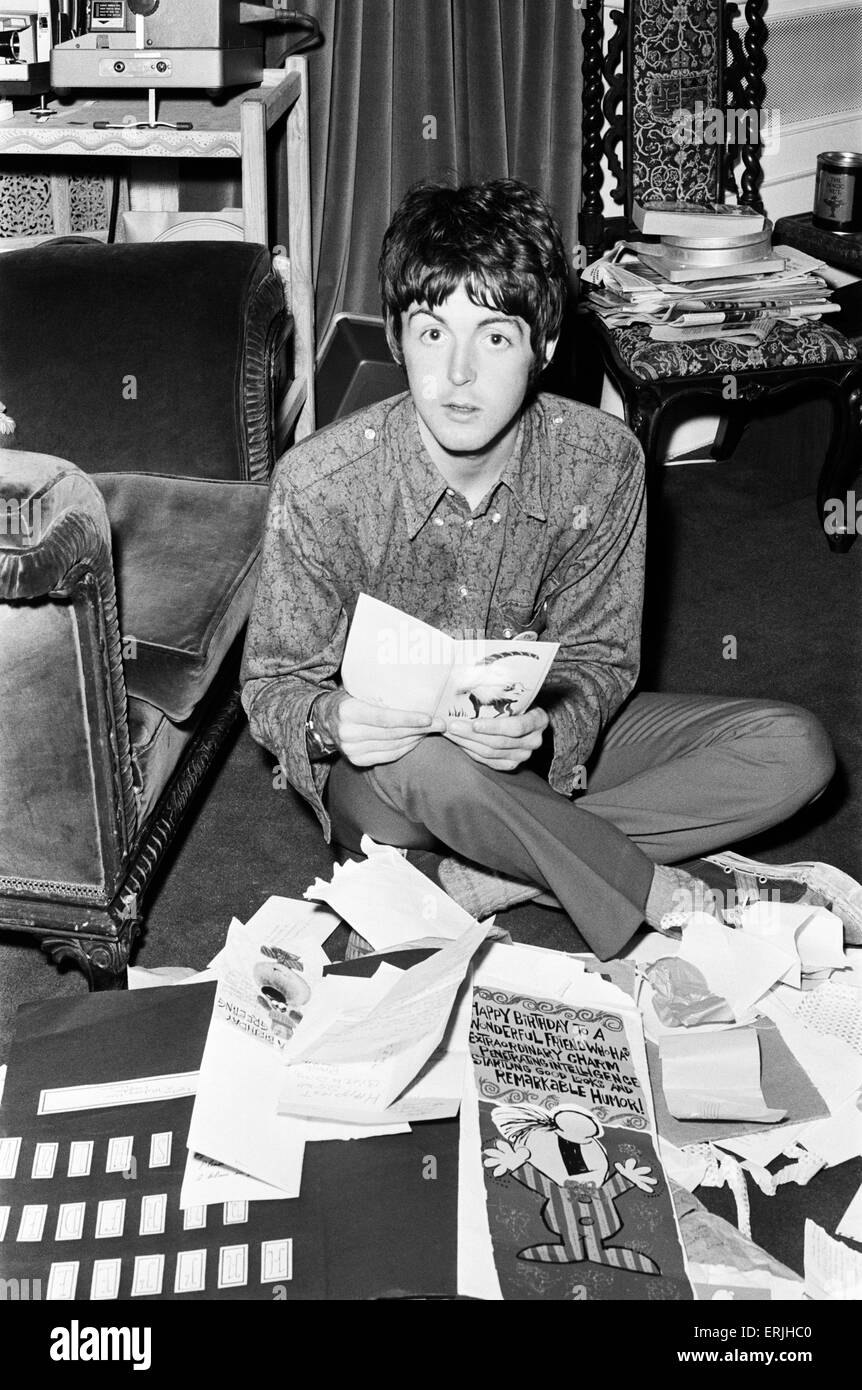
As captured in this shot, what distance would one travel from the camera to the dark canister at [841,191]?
9.70 ft

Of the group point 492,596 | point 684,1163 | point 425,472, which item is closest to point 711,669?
point 492,596

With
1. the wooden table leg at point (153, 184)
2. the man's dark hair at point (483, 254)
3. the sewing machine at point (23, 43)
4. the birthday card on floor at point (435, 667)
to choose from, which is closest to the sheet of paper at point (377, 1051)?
the birthday card on floor at point (435, 667)

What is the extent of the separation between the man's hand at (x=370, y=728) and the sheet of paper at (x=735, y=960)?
406 mm

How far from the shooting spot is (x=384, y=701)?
145cm

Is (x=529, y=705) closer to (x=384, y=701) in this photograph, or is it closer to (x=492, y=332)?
(x=384, y=701)

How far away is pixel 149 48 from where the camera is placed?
2.37 m

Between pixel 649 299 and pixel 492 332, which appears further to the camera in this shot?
pixel 649 299

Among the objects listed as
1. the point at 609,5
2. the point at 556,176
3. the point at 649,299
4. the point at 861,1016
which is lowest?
the point at 861,1016

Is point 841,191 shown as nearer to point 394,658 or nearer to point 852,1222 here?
point 394,658

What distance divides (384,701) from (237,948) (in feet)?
1.05

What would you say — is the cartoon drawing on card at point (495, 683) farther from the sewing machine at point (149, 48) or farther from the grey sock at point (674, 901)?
the sewing machine at point (149, 48)

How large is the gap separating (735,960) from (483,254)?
2.81ft

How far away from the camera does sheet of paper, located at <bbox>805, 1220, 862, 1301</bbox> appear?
1.17 meters

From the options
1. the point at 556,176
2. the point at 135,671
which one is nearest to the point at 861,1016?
the point at 135,671
